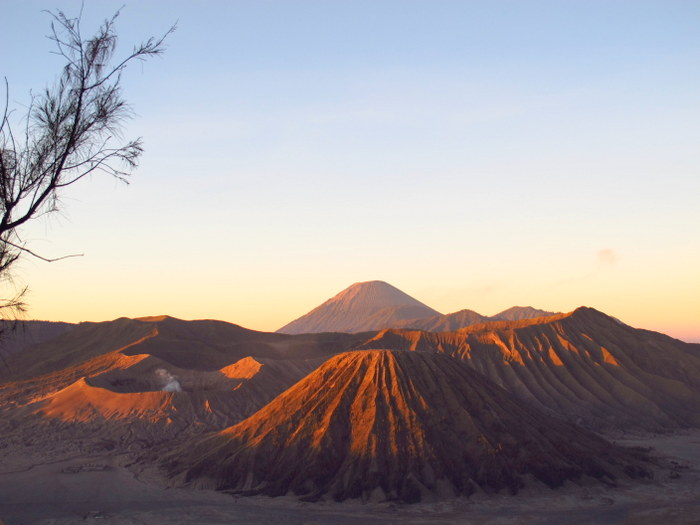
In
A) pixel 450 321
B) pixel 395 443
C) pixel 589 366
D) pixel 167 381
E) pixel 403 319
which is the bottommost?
pixel 395 443

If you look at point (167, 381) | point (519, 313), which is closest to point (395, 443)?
point (167, 381)

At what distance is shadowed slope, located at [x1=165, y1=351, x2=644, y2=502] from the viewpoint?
104 feet

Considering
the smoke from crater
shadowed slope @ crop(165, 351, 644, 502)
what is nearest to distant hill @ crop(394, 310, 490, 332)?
the smoke from crater

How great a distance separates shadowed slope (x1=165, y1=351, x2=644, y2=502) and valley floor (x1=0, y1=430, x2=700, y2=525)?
123 cm

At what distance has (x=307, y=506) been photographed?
2980 cm

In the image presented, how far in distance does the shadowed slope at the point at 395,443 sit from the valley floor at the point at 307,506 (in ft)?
4.05

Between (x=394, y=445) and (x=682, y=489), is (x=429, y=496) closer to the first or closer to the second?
(x=394, y=445)

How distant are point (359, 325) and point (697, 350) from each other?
365 ft

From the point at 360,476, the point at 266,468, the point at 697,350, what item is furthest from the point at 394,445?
the point at 697,350

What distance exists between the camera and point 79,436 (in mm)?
48375

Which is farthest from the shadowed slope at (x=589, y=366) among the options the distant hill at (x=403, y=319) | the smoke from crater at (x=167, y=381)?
the distant hill at (x=403, y=319)

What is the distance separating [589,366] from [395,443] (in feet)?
123

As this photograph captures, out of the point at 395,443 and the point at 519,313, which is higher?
the point at 519,313

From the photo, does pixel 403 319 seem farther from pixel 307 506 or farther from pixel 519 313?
pixel 307 506
